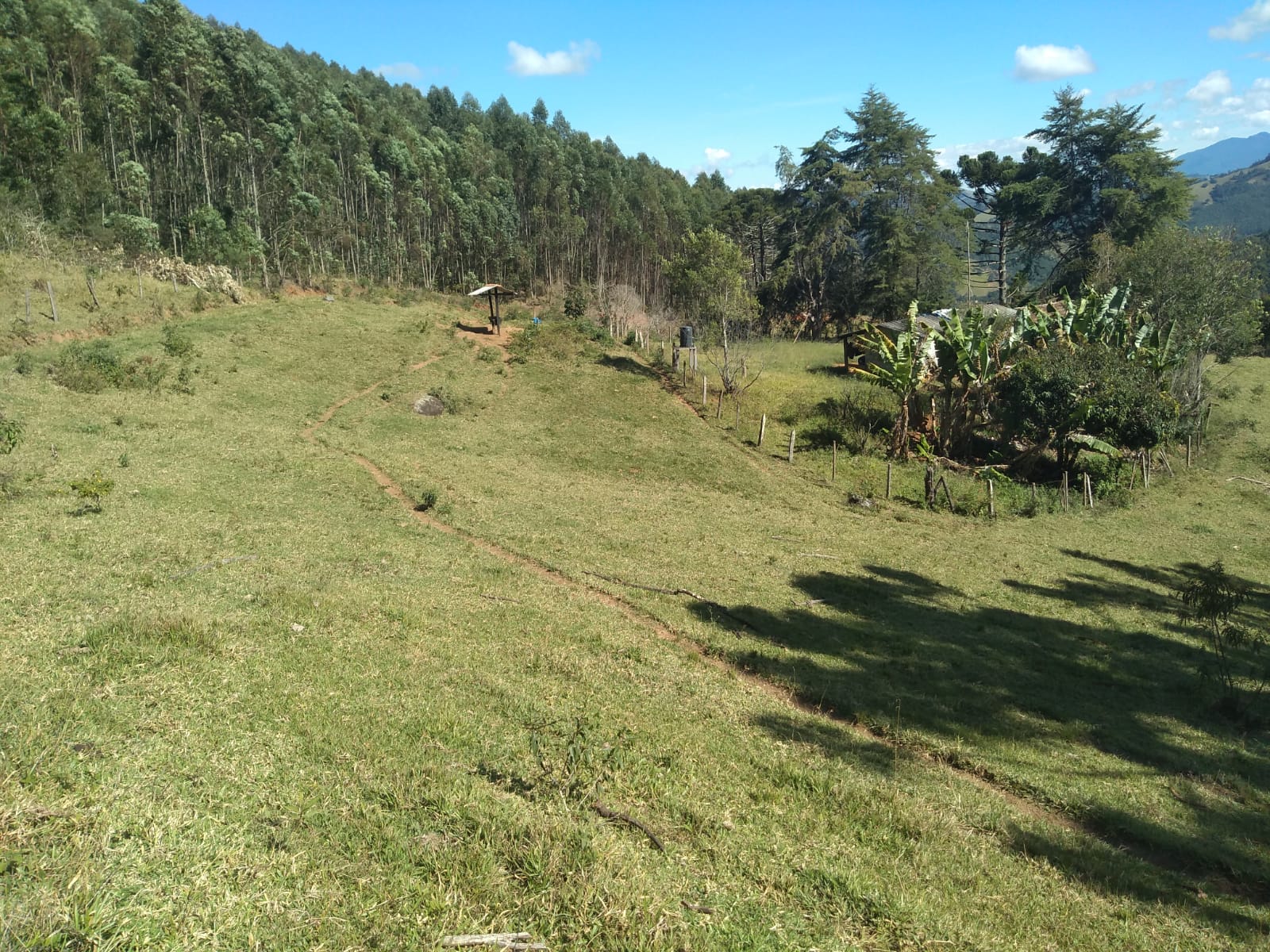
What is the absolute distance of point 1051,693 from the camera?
393 inches

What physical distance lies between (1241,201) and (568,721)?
234 metres

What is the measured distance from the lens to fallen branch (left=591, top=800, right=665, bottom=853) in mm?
5195

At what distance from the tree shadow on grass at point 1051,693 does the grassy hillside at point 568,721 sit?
55mm

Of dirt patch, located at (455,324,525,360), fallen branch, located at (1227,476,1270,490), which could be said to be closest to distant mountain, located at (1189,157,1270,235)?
fallen branch, located at (1227,476,1270,490)

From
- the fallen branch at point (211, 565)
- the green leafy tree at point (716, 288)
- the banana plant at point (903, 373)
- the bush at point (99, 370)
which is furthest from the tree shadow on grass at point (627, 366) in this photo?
the fallen branch at point (211, 565)

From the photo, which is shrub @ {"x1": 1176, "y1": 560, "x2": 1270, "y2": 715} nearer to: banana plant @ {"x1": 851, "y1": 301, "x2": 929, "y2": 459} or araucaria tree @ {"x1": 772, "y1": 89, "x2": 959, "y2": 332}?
banana plant @ {"x1": 851, "y1": 301, "x2": 929, "y2": 459}

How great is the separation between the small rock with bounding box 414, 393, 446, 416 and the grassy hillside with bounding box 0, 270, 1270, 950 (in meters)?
6.90

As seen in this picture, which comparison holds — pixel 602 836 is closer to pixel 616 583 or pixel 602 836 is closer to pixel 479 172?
pixel 616 583

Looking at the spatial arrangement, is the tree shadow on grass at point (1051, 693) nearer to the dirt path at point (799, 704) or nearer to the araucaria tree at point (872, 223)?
the dirt path at point (799, 704)

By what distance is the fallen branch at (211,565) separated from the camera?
32.4 ft

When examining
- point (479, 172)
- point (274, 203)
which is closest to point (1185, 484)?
point (274, 203)

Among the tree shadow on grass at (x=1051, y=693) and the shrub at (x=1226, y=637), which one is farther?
the shrub at (x=1226, y=637)

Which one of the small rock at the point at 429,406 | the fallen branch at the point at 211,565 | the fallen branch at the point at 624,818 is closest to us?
the fallen branch at the point at 624,818

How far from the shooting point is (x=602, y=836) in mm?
5031
